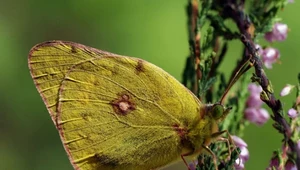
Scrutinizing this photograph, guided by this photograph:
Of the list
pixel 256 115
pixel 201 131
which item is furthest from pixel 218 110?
pixel 256 115

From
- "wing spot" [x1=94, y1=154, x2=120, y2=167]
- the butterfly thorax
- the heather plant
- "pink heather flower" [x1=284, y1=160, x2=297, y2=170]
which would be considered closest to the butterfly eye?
the butterfly thorax

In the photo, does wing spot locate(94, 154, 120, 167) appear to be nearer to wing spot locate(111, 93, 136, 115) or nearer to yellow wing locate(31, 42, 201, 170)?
yellow wing locate(31, 42, 201, 170)

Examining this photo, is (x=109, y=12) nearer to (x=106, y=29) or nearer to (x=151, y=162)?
(x=106, y=29)

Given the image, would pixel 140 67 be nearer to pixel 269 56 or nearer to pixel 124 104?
pixel 124 104

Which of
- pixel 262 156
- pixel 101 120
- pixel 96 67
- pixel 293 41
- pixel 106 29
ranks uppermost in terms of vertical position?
pixel 106 29

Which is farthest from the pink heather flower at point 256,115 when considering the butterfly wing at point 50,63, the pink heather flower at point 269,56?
the butterfly wing at point 50,63

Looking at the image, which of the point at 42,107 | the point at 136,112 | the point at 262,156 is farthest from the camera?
the point at 42,107

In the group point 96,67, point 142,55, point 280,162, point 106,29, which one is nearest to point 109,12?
point 106,29
